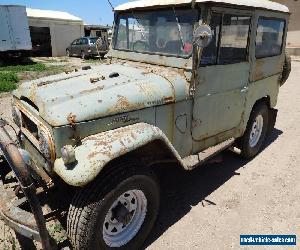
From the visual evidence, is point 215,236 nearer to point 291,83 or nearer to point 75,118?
point 75,118

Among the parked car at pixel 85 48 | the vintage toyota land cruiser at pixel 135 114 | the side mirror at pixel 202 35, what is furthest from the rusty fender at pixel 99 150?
the parked car at pixel 85 48

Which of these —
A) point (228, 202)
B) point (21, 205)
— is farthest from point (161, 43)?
point (21, 205)

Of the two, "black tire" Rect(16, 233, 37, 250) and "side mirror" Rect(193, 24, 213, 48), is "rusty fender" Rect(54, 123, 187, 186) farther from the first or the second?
"side mirror" Rect(193, 24, 213, 48)

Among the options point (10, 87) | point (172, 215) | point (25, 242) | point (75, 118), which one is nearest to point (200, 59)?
point (75, 118)

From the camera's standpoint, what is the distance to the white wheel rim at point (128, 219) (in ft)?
10.3

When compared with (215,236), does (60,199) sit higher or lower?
higher

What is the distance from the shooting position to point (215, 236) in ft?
11.8

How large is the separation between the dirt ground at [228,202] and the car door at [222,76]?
0.78 m

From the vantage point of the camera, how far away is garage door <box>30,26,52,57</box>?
27.2 m

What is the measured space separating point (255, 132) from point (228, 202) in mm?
1886

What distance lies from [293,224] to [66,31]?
26.2 m

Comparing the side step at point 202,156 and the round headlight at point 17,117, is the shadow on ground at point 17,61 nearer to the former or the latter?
the round headlight at point 17,117

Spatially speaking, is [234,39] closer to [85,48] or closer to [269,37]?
[269,37]

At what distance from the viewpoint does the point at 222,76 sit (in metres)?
4.11
